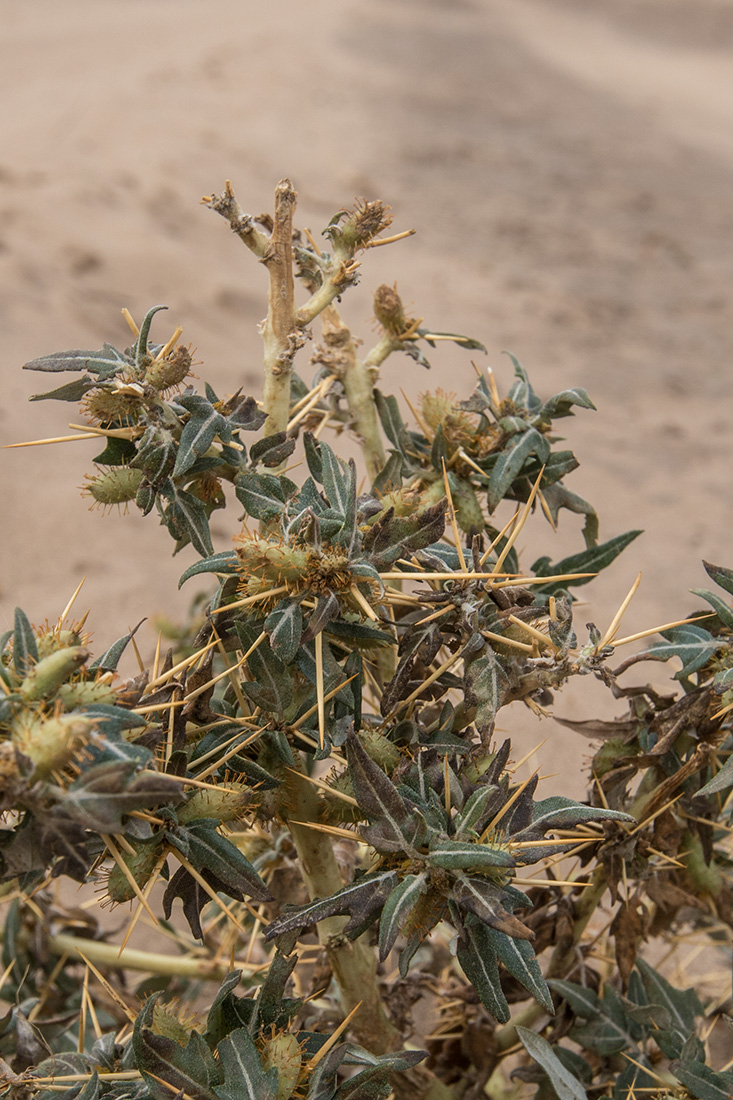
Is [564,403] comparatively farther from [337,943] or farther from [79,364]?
[337,943]

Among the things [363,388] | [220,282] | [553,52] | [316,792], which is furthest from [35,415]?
[553,52]

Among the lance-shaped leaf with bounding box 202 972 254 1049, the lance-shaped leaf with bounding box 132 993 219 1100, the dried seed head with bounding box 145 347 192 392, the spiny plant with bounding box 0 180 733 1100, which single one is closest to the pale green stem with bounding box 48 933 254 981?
the spiny plant with bounding box 0 180 733 1100

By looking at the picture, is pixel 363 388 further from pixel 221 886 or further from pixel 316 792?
pixel 221 886

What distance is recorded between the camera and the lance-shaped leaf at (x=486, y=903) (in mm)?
819

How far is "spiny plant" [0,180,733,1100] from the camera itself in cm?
85

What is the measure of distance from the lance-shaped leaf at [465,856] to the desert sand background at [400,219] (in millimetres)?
1251

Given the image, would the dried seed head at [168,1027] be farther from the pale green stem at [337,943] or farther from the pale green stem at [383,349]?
the pale green stem at [383,349]

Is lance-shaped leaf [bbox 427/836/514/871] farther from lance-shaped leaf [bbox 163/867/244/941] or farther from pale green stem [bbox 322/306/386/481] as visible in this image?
pale green stem [bbox 322/306/386/481]

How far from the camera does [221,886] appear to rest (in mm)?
924

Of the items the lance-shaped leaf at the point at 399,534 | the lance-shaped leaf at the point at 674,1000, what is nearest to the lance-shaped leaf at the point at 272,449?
the lance-shaped leaf at the point at 399,534

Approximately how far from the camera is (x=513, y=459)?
4.03 ft

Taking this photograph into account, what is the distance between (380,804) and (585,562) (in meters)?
0.56

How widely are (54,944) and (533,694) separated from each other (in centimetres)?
108

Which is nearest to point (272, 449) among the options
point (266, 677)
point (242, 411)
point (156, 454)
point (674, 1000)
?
point (242, 411)
